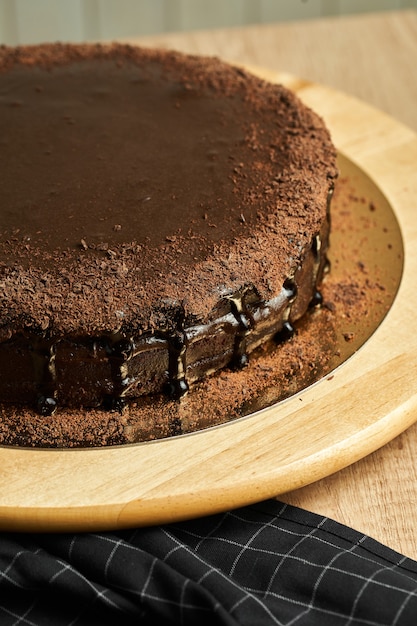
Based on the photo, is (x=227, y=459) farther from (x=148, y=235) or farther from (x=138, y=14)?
(x=138, y=14)

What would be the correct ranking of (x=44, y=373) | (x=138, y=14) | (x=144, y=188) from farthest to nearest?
(x=138, y=14) < (x=144, y=188) < (x=44, y=373)

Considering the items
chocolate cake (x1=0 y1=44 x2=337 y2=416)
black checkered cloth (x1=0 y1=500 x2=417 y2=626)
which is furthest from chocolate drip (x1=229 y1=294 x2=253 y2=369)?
black checkered cloth (x1=0 y1=500 x2=417 y2=626)

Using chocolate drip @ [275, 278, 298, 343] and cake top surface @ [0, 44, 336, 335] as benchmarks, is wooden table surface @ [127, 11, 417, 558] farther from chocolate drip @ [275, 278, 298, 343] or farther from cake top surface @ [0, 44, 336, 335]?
chocolate drip @ [275, 278, 298, 343]

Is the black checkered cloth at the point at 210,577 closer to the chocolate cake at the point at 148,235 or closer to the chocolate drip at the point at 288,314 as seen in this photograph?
the chocolate cake at the point at 148,235

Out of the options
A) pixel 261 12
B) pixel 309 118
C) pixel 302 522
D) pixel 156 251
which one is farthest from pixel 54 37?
pixel 302 522

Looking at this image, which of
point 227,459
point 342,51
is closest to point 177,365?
point 227,459

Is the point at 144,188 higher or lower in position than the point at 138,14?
higher
